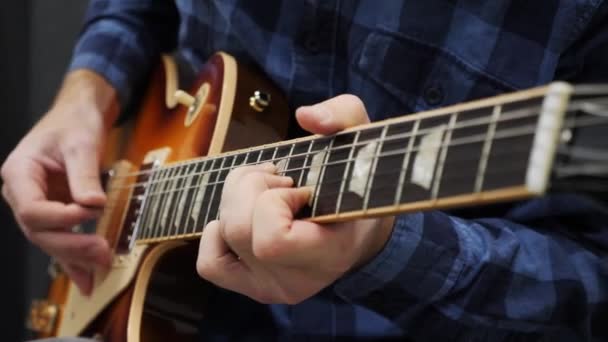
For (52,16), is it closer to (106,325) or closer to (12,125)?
(12,125)

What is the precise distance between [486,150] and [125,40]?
2.49 ft

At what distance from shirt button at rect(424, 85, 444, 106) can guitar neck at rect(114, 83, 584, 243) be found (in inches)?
8.7

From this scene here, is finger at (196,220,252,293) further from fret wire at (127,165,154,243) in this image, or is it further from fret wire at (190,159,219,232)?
fret wire at (127,165,154,243)

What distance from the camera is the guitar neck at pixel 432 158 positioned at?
1.07 feet

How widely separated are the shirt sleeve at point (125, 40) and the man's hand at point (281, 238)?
530 mm

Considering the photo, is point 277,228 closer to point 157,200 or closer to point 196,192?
point 196,192

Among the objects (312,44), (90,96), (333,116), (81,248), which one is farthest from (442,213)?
(90,96)

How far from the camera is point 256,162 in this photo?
20.9 inches

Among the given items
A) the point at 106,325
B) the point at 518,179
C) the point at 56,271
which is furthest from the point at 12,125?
the point at 518,179

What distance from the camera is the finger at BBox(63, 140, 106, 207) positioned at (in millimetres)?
778

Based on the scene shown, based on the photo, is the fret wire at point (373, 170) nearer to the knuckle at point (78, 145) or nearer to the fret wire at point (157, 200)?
the fret wire at point (157, 200)

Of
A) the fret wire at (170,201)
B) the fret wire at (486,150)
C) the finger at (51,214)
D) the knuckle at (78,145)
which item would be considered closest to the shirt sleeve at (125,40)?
the knuckle at (78,145)

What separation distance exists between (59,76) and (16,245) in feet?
1.21

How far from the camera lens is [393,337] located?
2.40 ft
